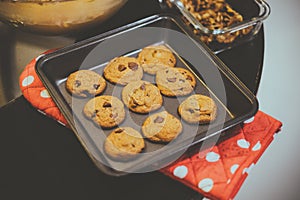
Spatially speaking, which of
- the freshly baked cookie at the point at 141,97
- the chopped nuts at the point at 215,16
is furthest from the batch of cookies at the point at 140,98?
the chopped nuts at the point at 215,16

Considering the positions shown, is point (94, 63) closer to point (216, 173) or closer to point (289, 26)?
point (216, 173)

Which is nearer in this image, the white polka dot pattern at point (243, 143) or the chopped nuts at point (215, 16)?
the white polka dot pattern at point (243, 143)

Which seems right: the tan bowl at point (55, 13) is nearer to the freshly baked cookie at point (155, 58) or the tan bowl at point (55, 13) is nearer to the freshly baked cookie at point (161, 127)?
the freshly baked cookie at point (155, 58)

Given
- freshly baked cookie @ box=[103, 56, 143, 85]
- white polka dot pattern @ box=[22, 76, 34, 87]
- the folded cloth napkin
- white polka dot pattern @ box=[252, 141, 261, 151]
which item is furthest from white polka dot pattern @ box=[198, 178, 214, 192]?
white polka dot pattern @ box=[22, 76, 34, 87]

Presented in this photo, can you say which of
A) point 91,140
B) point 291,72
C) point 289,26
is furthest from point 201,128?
point 289,26

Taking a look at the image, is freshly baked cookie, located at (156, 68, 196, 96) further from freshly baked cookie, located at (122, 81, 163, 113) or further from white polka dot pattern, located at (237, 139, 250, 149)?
white polka dot pattern, located at (237, 139, 250, 149)

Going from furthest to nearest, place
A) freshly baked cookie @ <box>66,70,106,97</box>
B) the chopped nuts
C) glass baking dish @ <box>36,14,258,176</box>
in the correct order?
the chopped nuts < freshly baked cookie @ <box>66,70,106,97</box> < glass baking dish @ <box>36,14,258,176</box>
